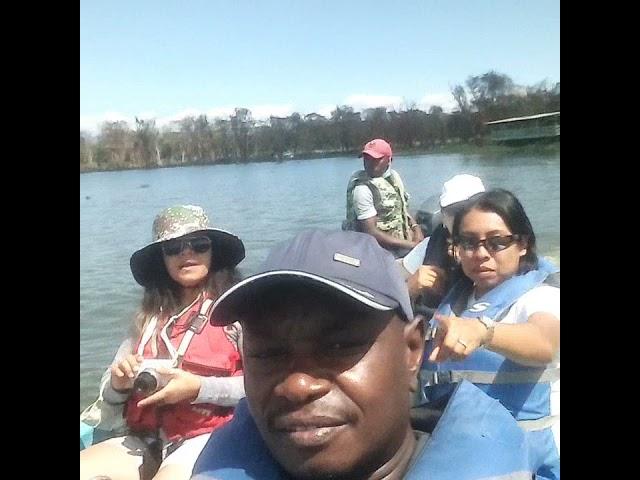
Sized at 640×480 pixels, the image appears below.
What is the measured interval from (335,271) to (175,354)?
431 mm

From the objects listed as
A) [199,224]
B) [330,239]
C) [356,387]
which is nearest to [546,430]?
[356,387]

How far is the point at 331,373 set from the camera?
4.74 feet

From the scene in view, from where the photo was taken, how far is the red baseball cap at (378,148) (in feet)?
5.60

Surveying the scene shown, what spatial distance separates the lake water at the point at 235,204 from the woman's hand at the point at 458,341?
0.72ft

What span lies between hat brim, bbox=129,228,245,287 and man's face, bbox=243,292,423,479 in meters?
0.22

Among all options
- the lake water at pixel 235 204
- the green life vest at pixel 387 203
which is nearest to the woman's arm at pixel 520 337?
the lake water at pixel 235 204

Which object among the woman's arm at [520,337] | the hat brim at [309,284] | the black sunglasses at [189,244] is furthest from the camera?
the black sunglasses at [189,244]

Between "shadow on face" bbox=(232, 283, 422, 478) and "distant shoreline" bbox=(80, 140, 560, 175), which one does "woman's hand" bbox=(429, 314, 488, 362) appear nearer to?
"shadow on face" bbox=(232, 283, 422, 478)

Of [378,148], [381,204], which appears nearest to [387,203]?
[381,204]

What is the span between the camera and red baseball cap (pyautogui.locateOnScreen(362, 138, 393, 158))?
171cm

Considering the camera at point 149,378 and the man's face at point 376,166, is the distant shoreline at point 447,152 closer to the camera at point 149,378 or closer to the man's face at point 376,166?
the man's face at point 376,166

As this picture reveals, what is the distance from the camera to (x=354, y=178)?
1.72 meters

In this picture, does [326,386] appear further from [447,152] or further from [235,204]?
[447,152]
